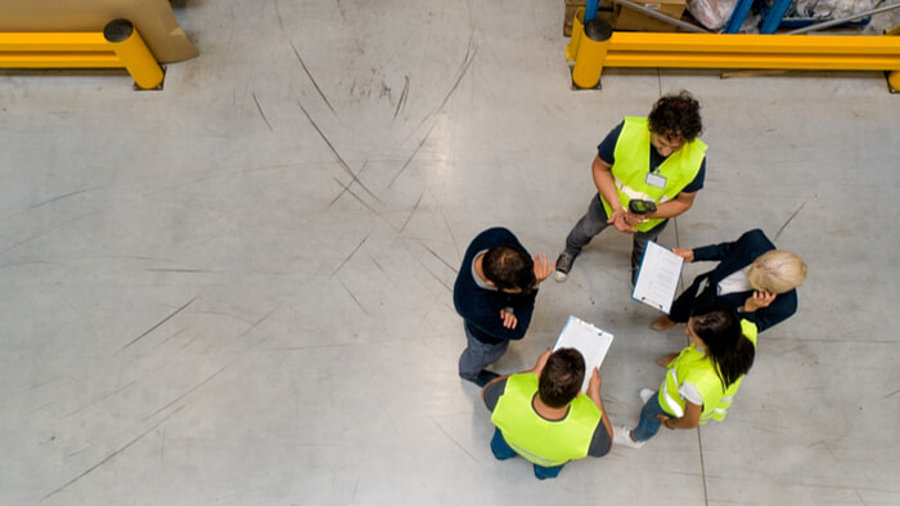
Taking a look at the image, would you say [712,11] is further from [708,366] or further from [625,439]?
[625,439]

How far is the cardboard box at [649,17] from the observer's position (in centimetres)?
435

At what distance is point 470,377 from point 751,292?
160 cm

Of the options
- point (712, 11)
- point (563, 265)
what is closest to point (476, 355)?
point (563, 265)

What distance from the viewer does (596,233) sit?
145 inches

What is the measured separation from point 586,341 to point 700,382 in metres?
0.72

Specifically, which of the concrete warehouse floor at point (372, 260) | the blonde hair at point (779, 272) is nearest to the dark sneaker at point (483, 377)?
the concrete warehouse floor at point (372, 260)

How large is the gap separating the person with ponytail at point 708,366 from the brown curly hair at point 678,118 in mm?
784

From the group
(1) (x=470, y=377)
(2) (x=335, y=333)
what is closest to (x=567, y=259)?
(1) (x=470, y=377)

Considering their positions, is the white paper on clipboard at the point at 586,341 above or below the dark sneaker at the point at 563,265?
above

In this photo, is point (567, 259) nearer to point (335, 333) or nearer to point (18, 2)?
point (335, 333)

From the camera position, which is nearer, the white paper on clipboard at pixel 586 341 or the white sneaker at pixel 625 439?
the white paper on clipboard at pixel 586 341

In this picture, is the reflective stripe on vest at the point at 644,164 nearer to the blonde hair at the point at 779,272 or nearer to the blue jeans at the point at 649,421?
the blonde hair at the point at 779,272

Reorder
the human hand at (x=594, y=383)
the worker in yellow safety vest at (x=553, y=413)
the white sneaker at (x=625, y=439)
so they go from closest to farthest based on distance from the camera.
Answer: the worker in yellow safety vest at (x=553, y=413) → the human hand at (x=594, y=383) → the white sneaker at (x=625, y=439)

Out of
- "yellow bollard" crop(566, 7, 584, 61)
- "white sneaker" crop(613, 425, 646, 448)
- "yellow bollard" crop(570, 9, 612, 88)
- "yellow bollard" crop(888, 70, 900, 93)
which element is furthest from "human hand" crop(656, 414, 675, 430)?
"yellow bollard" crop(888, 70, 900, 93)
